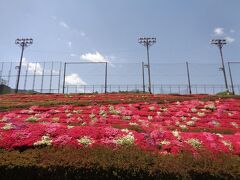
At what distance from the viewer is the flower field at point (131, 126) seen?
38.3 ft

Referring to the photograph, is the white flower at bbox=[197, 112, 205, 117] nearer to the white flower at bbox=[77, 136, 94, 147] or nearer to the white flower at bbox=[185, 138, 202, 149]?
the white flower at bbox=[185, 138, 202, 149]

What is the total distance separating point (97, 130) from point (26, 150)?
342cm

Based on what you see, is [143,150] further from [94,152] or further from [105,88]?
[105,88]

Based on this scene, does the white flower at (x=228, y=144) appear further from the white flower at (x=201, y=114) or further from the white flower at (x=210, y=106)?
the white flower at (x=210, y=106)

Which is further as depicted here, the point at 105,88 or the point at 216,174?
the point at 105,88

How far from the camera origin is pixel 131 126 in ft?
51.6

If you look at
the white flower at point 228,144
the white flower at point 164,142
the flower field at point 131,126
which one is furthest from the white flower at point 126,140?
the white flower at point 228,144

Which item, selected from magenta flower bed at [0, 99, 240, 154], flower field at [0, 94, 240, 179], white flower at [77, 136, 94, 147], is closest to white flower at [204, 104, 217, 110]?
flower field at [0, 94, 240, 179]

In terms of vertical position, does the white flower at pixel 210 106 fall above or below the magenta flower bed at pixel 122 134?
above

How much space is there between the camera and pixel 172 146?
38.3 feet

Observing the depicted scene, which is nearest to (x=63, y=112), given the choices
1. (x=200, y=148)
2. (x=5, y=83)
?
(x=200, y=148)

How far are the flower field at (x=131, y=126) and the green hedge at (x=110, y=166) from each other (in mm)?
993

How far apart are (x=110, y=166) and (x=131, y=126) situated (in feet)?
21.7

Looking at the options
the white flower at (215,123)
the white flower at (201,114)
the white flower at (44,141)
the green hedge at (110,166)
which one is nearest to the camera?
the green hedge at (110,166)
